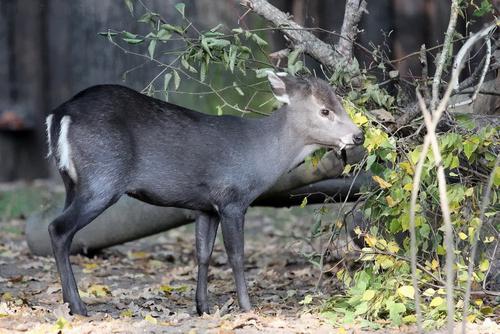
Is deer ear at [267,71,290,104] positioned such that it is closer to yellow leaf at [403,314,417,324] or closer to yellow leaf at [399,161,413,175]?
yellow leaf at [399,161,413,175]

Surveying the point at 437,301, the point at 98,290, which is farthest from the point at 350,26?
the point at 98,290

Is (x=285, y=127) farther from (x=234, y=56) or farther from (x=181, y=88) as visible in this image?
(x=181, y=88)

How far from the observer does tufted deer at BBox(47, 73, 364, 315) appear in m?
6.07

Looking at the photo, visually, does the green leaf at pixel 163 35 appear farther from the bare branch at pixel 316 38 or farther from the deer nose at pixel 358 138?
the deer nose at pixel 358 138

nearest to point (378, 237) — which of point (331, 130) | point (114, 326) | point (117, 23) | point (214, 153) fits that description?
point (331, 130)

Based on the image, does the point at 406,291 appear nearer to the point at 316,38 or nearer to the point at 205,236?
the point at 205,236

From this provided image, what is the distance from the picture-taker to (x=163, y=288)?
7.18 metres

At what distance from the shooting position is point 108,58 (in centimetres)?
1291

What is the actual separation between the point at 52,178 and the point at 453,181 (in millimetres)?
8188

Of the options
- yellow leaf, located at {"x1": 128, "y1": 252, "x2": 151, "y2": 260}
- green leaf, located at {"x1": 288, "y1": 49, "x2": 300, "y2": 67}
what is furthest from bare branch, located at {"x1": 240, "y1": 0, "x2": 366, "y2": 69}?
yellow leaf, located at {"x1": 128, "y1": 252, "x2": 151, "y2": 260}

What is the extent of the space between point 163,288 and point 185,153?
128 cm

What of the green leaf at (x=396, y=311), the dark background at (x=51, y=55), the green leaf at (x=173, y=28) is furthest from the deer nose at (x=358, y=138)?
the dark background at (x=51, y=55)

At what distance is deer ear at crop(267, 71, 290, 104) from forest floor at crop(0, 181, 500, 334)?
1.02m

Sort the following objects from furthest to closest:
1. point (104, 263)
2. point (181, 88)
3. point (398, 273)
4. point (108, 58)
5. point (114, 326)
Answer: point (108, 58)
point (181, 88)
point (104, 263)
point (398, 273)
point (114, 326)
